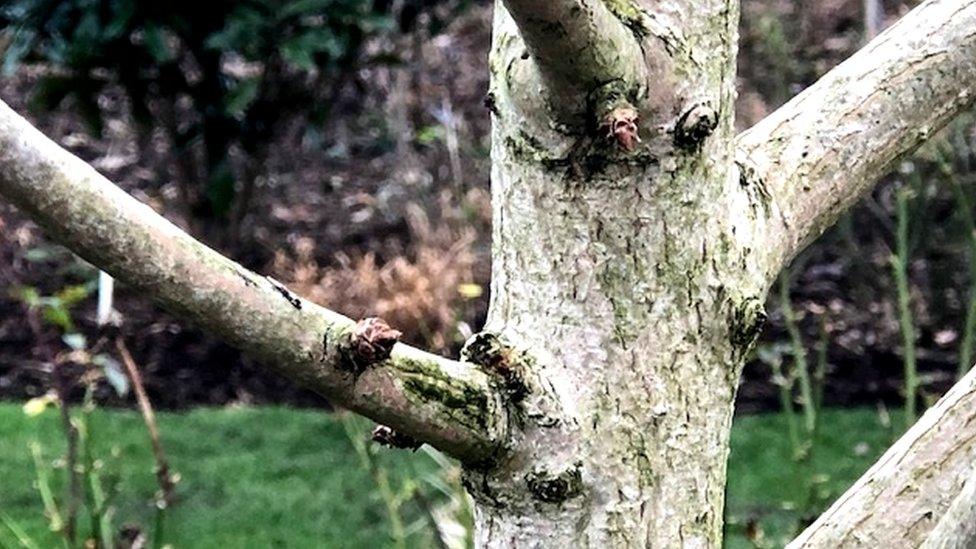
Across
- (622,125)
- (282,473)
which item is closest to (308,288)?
(282,473)

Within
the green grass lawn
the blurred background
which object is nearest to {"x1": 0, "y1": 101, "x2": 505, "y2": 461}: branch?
the blurred background

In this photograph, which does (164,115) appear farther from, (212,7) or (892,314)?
(892,314)

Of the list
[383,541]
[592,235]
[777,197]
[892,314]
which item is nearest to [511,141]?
[592,235]

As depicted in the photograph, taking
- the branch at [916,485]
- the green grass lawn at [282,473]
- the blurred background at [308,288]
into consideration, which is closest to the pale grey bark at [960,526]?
the branch at [916,485]

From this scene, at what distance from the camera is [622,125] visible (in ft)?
2.95

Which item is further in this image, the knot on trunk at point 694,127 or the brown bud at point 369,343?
the knot on trunk at point 694,127

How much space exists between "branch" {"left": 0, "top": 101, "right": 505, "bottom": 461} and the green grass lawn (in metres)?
2.77

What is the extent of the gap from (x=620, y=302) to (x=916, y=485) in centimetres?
27

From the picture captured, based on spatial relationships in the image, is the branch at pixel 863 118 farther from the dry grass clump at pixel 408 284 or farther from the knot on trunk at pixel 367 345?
the dry grass clump at pixel 408 284

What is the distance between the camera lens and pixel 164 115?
19.5 ft

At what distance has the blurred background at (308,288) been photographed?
4230 millimetres

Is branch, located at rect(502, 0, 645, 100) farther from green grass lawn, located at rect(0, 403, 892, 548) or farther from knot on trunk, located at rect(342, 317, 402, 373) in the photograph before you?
green grass lawn, located at rect(0, 403, 892, 548)

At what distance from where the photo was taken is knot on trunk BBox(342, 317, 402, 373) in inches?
33.8

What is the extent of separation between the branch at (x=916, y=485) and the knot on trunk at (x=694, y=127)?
292 mm
